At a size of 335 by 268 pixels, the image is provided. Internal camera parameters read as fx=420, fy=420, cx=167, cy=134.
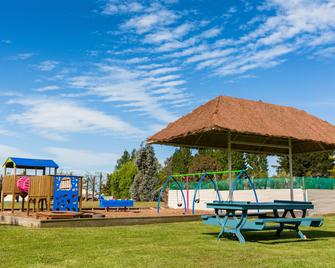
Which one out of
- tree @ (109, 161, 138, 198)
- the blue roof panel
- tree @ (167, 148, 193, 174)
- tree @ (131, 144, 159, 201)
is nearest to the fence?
the blue roof panel

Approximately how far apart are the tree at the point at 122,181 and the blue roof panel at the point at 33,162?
81.0 ft

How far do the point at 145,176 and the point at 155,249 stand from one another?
112 ft

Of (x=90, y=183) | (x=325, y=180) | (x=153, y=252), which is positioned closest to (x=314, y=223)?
(x=153, y=252)

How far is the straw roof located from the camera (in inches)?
575

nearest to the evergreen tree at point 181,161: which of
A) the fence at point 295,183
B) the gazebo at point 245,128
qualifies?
the fence at point 295,183

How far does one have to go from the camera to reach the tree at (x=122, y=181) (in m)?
42.8

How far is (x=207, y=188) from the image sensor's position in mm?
22766

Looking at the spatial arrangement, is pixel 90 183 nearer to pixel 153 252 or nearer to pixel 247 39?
pixel 247 39

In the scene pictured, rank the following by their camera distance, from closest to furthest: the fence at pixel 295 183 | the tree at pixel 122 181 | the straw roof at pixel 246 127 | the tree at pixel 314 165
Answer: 1. the straw roof at pixel 246 127
2. the fence at pixel 295 183
3. the tree at pixel 122 181
4. the tree at pixel 314 165

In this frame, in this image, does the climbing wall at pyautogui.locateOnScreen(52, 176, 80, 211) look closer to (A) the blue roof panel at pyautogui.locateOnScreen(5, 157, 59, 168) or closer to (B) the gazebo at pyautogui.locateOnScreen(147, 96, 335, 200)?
(A) the blue roof panel at pyautogui.locateOnScreen(5, 157, 59, 168)

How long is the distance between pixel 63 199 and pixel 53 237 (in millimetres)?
5849

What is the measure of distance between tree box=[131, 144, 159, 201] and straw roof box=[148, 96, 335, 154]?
23.2m

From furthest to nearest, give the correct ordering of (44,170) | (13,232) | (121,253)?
(44,170) < (13,232) < (121,253)

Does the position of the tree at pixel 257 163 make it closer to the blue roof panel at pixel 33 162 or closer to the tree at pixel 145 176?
the tree at pixel 145 176
